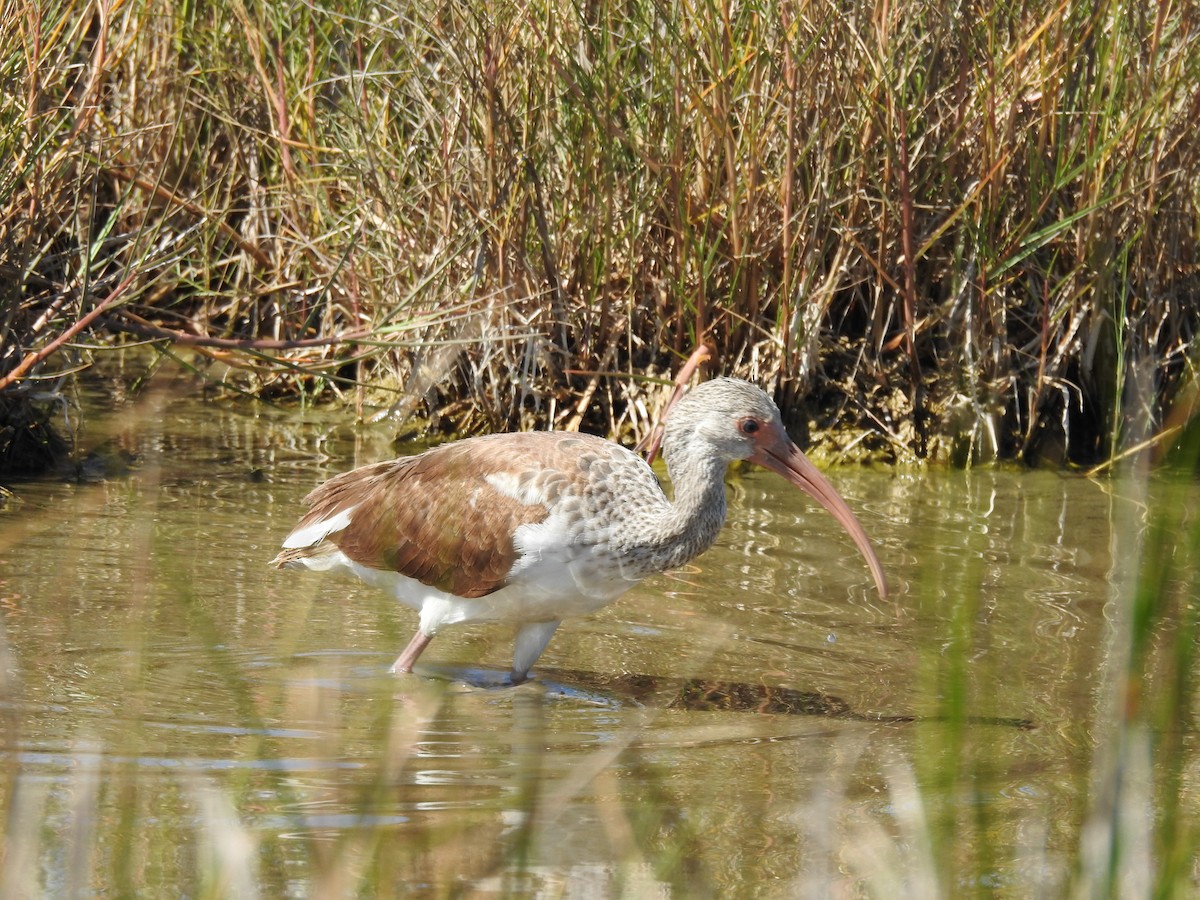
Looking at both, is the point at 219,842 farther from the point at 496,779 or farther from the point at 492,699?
the point at 492,699

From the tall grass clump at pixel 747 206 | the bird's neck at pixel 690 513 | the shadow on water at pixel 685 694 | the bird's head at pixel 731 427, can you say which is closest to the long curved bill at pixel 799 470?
the bird's head at pixel 731 427

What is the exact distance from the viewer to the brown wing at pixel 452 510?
17.1 feet

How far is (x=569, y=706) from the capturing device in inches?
203

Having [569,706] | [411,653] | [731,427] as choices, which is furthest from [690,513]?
[411,653]

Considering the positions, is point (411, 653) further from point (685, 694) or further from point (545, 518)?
point (685, 694)

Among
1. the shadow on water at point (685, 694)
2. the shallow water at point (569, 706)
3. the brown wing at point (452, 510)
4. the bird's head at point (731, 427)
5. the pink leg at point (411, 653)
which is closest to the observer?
the shallow water at point (569, 706)

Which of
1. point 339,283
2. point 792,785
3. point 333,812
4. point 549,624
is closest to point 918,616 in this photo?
point 549,624

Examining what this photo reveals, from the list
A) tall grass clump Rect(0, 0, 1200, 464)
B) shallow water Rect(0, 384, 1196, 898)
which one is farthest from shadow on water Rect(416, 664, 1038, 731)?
tall grass clump Rect(0, 0, 1200, 464)

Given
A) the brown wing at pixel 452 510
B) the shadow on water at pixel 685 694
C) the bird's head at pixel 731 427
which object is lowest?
the shadow on water at pixel 685 694

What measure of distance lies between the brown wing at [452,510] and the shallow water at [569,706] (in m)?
0.36

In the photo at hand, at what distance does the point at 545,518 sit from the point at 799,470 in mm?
910

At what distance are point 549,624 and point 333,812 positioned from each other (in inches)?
63.3

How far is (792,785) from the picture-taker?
439 cm

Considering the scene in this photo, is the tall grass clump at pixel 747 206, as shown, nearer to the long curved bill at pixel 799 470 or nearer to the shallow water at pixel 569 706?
the shallow water at pixel 569 706
